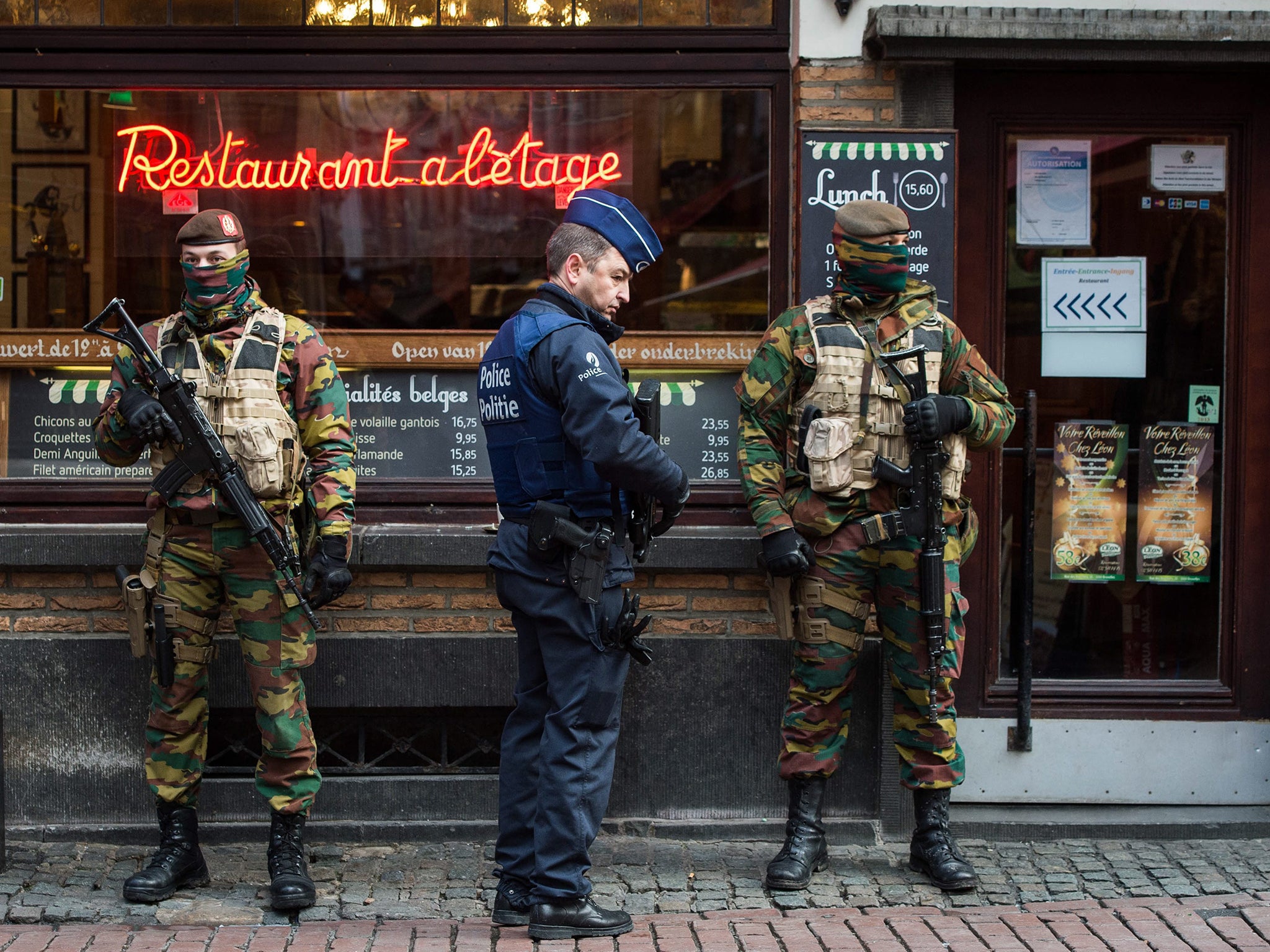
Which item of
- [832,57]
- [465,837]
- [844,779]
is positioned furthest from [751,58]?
[465,837]

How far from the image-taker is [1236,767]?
17.7 ft

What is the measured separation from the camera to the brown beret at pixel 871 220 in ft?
15.0

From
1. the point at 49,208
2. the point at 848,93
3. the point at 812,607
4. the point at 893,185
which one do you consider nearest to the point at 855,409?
the point at 812,607

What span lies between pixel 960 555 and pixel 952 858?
100cm

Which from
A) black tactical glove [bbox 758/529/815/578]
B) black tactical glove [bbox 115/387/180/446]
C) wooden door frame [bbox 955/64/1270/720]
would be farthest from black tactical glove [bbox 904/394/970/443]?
black tactical glove [bbox 115/387/180/446]

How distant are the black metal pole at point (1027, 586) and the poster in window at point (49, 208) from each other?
12.0 ft

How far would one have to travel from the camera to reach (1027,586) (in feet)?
17.9

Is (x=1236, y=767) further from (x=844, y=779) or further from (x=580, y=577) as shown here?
(x=580, y=577)

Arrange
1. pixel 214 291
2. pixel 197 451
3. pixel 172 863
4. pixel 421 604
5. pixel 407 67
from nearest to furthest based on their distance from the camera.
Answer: pixel 197 451, pixel 214 291, pixel 172 863, pixel 421 604, pixel 407 67

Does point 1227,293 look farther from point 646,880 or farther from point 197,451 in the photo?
point 197,451

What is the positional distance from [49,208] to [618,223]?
2580 millimetres

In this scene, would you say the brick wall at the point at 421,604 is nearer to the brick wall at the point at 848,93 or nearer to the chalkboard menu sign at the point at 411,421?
the chalkboard menu sign at the point at 411,421

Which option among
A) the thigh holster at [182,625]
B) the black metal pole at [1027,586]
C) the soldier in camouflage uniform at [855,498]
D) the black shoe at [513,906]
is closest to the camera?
the black shoe at [513,906]

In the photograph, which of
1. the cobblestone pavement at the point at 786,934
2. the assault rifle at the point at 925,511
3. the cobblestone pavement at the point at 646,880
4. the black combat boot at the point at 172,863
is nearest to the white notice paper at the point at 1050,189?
the assault rifle at the point at 925,511
